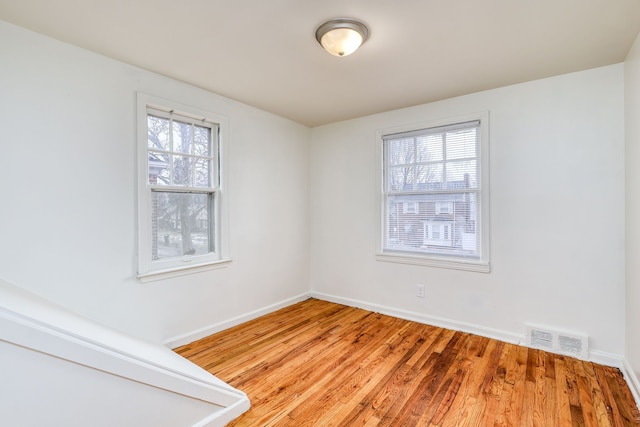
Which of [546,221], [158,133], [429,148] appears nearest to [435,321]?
[546,221]

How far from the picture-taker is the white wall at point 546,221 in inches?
98.0

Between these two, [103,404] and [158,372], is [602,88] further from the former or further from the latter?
[103,404]

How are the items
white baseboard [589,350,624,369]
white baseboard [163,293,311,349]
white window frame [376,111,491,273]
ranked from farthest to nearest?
white window frame [376,111,491,273]
white baseboard [163,293,311,349]
white baseboard [589,350,624,369]

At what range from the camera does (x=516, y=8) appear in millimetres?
1798

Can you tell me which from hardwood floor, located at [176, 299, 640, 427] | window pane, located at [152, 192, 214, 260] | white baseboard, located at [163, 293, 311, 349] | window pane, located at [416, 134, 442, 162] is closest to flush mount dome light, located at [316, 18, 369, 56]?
window pane, located at [416, 134, 442, 162]

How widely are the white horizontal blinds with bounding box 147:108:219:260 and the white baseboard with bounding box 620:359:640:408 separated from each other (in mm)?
3499

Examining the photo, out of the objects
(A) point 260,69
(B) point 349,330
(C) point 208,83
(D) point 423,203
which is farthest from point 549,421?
(C) point 208,83

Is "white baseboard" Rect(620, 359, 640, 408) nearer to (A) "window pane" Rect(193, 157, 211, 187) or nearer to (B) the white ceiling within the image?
(B) the white ceiling

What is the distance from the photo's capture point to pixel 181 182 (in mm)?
2898

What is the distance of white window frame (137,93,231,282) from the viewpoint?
8.40ft

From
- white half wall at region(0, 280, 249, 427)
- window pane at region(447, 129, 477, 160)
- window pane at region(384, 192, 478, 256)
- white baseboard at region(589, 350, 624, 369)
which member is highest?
window pane at region(447, 129, 477, 160)

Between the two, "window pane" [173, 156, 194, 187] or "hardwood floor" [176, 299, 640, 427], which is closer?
"hardwood floor" [176, 299, 640, 427]

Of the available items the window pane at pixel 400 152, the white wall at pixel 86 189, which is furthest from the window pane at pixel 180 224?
the window pane at pixel 400 152

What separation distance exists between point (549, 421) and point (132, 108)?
3.67 metres
